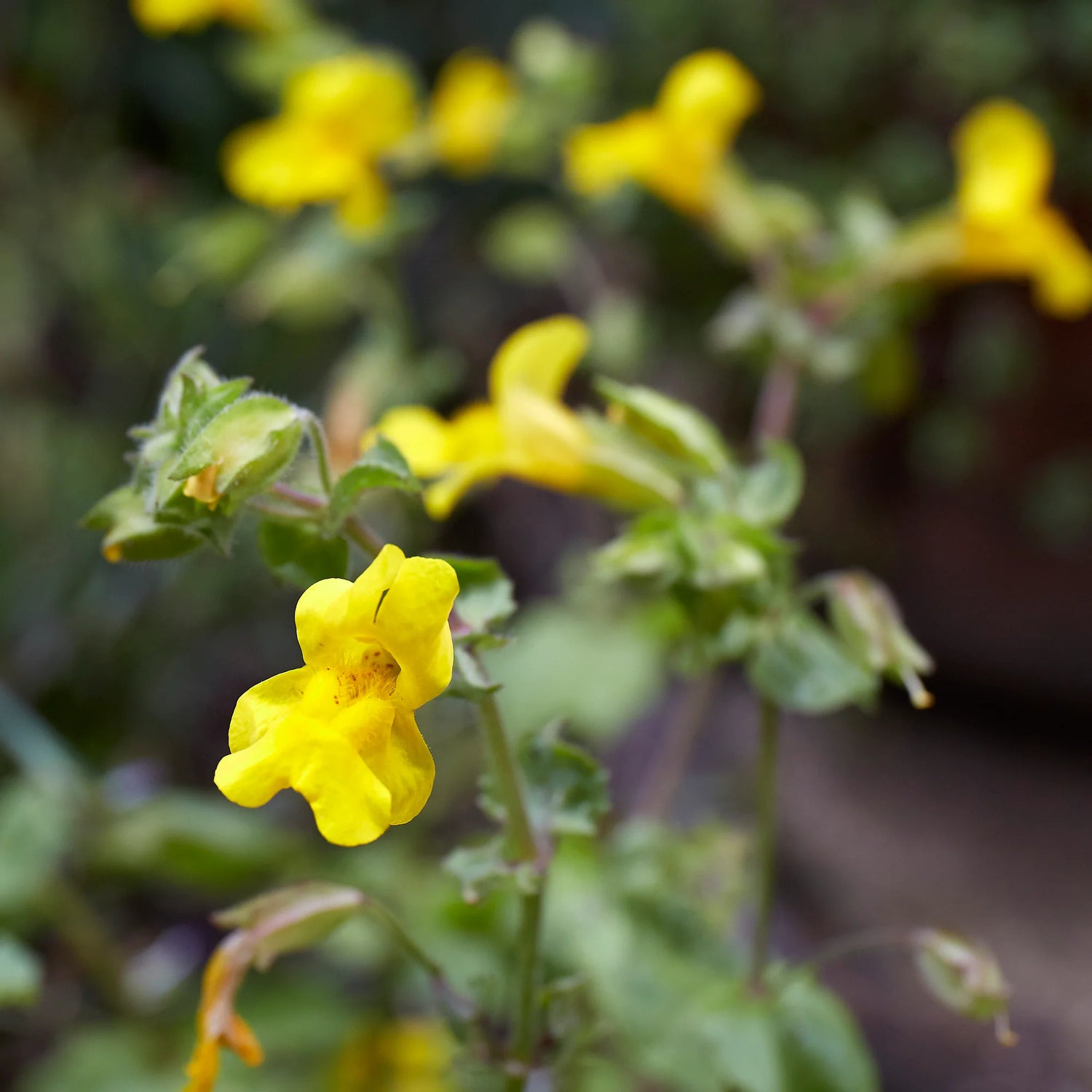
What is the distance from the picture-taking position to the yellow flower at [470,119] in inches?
34.9

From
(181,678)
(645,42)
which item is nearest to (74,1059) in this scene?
(181,678)

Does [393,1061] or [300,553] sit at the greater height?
[300,553]

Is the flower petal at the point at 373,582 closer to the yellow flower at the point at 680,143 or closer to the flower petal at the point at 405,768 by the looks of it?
the flower petal at the point at 405,768

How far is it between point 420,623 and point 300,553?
91 millimetres

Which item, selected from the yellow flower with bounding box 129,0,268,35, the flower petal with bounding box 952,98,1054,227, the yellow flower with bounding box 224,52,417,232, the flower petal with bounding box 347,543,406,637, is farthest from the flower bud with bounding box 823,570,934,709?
the yellow flower with bounding box 129,0,268,35

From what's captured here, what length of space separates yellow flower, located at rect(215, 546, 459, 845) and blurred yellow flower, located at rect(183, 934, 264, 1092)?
14cm

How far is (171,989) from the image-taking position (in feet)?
2.95

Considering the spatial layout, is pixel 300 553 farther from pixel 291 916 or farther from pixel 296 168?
pixel 296 168

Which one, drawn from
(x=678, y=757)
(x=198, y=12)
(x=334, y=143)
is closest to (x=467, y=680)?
(x=678, y=757)

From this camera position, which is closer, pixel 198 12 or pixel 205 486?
pixel 205 486

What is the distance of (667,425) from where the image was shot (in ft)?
1.53

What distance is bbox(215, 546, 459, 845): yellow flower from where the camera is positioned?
287 millimetres

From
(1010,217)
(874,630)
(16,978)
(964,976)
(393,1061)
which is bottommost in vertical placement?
(393,1061)

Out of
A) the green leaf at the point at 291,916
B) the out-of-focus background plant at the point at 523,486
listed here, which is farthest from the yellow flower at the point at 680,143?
the green leaf at the point at 291,916
